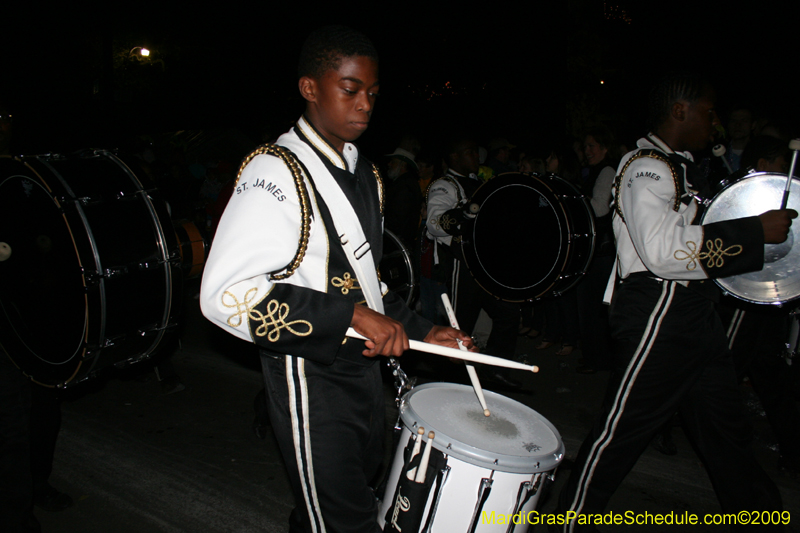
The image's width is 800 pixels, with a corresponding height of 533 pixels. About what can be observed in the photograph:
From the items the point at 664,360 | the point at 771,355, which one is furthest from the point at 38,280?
the point at 771,355

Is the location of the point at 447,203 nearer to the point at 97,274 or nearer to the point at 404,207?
the point at 404,207

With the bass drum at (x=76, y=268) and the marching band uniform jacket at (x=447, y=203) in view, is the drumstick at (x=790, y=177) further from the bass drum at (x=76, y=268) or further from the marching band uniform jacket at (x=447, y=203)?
the bass drum at (x=76, y=268)

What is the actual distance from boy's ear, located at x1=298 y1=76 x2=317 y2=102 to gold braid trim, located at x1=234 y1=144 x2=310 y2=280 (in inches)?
10.4

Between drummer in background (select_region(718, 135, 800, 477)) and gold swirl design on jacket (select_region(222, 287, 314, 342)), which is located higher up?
gold swirl design on jacket (select_region(222, 287, 314, 342))

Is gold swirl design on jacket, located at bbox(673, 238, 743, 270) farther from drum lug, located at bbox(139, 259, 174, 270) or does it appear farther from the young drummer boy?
drum lug, located at bbox(139, 259, 174, 270)

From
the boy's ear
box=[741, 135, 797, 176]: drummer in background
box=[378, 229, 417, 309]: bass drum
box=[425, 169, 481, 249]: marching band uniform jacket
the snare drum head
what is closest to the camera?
the snare drum head

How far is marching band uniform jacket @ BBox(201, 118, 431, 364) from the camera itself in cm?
154

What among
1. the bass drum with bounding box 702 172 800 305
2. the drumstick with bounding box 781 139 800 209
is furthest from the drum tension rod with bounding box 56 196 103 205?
the drumstick with bounding box 781 139 800 209

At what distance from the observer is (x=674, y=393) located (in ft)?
8.21

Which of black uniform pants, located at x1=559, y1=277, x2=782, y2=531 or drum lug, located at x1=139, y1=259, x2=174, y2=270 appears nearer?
black uniform pants, located at x1=559, y1=277, x2=782, y2=531

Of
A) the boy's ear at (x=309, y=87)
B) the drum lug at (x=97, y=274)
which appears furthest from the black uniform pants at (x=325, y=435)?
the drum lug at (x=97, y=274)

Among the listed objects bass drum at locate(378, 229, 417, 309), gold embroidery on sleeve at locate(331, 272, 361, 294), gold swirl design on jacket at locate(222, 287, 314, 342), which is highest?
gold embroidery on sleeve at locate(331, 272, 361, 294)

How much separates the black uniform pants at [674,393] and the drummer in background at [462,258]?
2242mm

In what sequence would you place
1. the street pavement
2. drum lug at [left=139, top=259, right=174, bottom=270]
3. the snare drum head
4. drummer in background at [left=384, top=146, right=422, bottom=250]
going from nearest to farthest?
the snare drum head
drum lug at [left=139, top=259, right=174, bottom=270]
the street pavement
drummer in background at [left=384, top=146, right=422, bottom=250]
